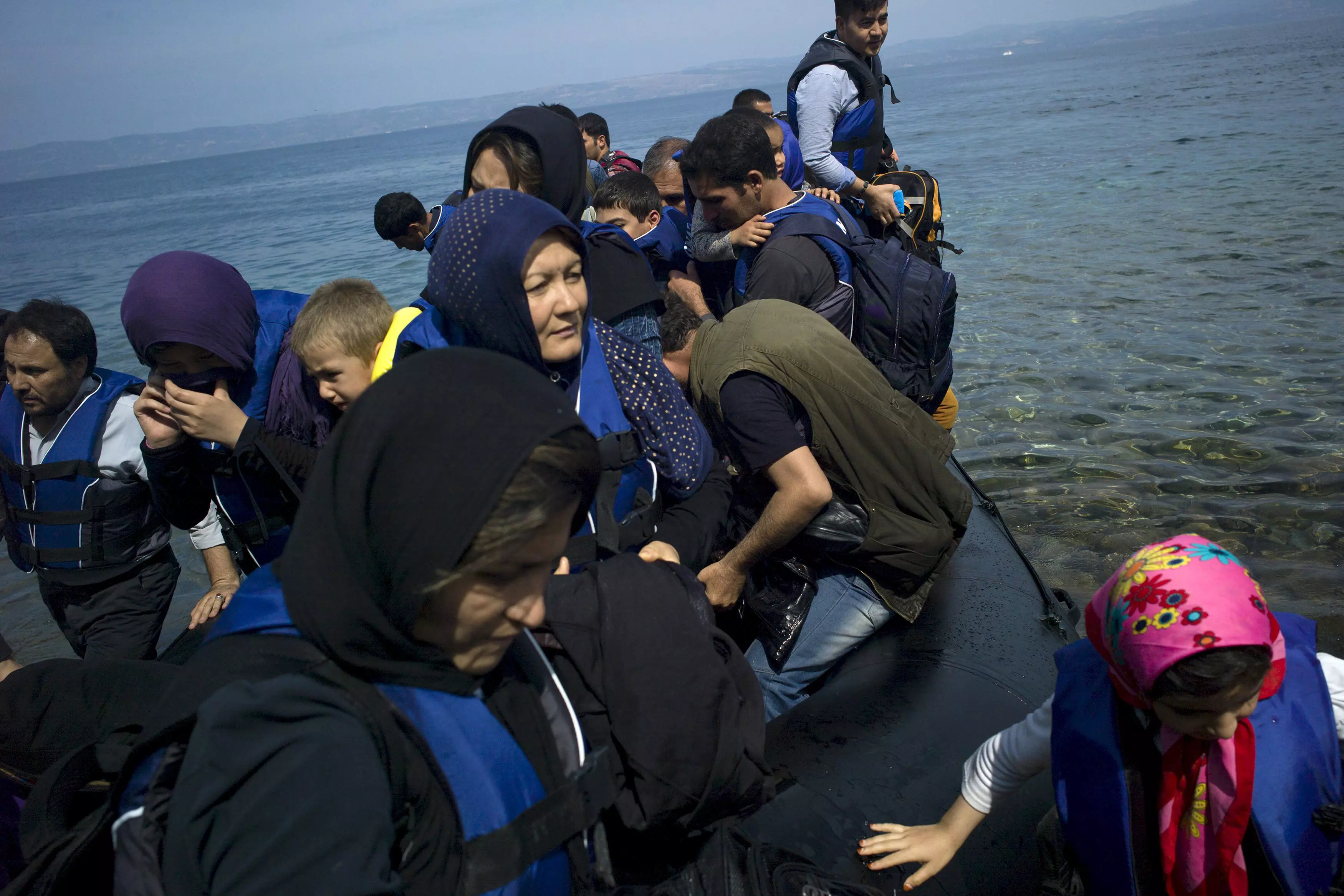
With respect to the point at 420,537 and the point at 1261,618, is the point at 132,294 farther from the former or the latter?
the point at 1261,618

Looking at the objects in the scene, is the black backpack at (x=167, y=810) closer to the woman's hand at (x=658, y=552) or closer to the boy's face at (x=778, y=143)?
the woman's hand at (x=658, y=552)

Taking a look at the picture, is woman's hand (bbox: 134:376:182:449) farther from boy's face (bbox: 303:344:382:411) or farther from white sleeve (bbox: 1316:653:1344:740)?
white sleeve (bbox: 1316:653:1344:740)

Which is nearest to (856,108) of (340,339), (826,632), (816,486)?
(816,486)

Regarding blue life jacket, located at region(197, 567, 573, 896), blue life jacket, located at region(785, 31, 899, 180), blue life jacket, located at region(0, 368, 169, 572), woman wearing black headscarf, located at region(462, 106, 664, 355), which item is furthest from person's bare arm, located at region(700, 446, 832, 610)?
blue life jacket, located at region(785, 31, 899, 180)

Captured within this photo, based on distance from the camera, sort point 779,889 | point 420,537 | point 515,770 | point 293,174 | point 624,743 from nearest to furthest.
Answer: point 420,537 < point 515,770 < point 624,743 < point 779,889 < point 293,174

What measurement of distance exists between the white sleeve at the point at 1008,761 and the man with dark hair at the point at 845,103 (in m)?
3.54

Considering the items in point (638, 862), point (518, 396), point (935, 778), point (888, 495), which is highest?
point (518, 396)

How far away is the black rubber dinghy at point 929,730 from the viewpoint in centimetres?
213

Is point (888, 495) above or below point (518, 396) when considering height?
below

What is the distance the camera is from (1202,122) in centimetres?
2405

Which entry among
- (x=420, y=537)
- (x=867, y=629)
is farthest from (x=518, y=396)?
(x=867, y=629)

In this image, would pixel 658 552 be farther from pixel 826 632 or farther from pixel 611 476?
pixel 826 632

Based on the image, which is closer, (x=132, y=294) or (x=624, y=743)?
(x=624, y=743)

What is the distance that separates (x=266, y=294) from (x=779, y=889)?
100.0 inches
